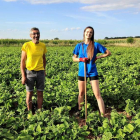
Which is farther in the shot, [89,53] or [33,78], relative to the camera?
[33,78]

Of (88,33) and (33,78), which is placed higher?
(88,33)

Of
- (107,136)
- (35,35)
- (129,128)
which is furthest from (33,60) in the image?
(129,128)

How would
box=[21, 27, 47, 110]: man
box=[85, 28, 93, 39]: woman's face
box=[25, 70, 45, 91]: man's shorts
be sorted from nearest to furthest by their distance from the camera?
1. box=[85, 28, 93, 39]: woman's face
2. box=[21, 27, 47, 110]: man
3. box=[25, 70, 45, 91]: man's shorts

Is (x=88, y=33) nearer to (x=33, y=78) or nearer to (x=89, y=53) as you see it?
(x=89, y=53)

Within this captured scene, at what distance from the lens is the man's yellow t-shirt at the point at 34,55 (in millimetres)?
3717

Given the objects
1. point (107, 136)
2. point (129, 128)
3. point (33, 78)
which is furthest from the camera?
point (33, 78)

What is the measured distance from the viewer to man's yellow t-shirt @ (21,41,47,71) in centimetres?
372

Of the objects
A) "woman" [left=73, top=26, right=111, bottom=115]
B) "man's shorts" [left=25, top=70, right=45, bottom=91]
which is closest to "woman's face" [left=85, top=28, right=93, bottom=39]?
"woman" [left=73, top=26, right=111, bottom=115]

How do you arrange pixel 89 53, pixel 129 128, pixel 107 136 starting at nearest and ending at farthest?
pixel 107 136 < pixel 129 128 < pixel 89 53

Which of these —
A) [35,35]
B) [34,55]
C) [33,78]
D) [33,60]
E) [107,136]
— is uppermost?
[35,35]

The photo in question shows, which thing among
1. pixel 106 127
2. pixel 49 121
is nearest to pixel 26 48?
pixel 49 121

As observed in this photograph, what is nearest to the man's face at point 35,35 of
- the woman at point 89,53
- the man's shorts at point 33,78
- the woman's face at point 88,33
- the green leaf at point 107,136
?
the man's shorts at point 33,78

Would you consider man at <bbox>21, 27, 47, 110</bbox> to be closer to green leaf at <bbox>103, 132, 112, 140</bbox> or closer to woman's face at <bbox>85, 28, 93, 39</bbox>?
woman's face at <bbox>85, 28, 93, 39</bbox>

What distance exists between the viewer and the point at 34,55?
3750mm
